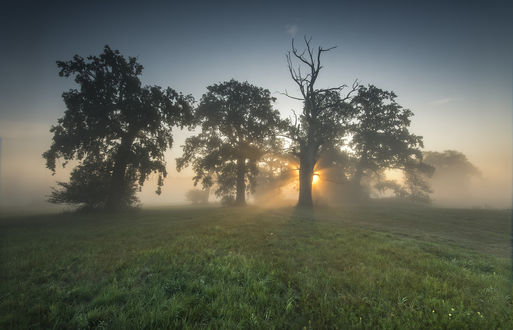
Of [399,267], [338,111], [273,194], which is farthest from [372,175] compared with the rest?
[399,267]

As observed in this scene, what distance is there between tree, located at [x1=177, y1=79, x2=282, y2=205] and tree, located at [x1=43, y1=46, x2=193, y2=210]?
5842mm

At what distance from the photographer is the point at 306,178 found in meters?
26.3

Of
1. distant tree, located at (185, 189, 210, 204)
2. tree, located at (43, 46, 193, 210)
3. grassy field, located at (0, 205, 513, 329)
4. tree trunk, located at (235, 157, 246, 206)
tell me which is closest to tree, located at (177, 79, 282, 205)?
tree trunk, located at (235, 157, 246, 206)

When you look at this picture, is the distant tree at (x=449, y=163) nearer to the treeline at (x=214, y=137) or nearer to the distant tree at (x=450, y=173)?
the distant tree at (x=450, y=173)

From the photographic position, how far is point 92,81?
18.8 metres

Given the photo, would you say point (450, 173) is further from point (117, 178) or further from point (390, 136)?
point (117, 178)

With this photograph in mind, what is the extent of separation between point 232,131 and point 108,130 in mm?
14705

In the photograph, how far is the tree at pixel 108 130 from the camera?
1834 cm

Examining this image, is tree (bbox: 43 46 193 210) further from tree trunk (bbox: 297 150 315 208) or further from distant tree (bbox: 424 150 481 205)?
distant tree (bbox: 424 150 481 205)

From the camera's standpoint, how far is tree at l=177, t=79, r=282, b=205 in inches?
1056

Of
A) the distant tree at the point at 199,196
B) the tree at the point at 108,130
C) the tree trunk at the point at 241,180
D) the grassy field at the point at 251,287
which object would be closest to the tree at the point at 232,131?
the tree trunk at the point at 241,180

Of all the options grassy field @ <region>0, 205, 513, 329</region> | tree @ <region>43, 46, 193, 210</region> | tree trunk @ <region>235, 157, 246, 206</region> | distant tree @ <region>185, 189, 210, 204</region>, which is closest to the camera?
grassy field @ <region>0, 205, 513, 329</region>

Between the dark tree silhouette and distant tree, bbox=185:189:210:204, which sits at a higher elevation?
the dark tree silhouette

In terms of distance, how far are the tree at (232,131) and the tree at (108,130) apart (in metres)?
5.84
